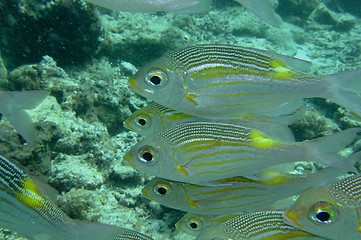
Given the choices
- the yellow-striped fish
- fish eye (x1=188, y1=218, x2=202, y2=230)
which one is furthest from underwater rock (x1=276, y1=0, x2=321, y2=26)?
fish eye (x1=188, y1=218, x2=202, y2=230)

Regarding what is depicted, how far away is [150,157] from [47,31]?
5392 millimetres

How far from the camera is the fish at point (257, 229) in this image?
249 cm

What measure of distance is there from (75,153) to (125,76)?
123 inches

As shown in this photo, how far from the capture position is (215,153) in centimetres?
268

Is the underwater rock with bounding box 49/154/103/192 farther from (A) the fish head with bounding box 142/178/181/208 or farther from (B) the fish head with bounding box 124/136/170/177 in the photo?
(B) the fish head with bounding box 124/136/170/177

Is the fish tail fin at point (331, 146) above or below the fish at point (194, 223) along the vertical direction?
above

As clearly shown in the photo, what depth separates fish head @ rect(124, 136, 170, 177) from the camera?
2.73 metres

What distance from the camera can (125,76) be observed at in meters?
7.78

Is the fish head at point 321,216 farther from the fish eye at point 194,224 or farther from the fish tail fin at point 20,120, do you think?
the fish tail fin at point 20,120

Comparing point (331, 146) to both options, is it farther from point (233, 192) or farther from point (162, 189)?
point (162, 189)

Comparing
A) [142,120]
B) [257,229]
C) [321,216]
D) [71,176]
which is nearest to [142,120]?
[142,120]

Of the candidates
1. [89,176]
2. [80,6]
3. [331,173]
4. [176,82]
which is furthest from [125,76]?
[331,173]

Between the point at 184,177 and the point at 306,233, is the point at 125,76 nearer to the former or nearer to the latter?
the point at 184,177

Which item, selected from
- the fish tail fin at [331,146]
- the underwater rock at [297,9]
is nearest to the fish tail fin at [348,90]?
the fish tail fin at [331,146]
